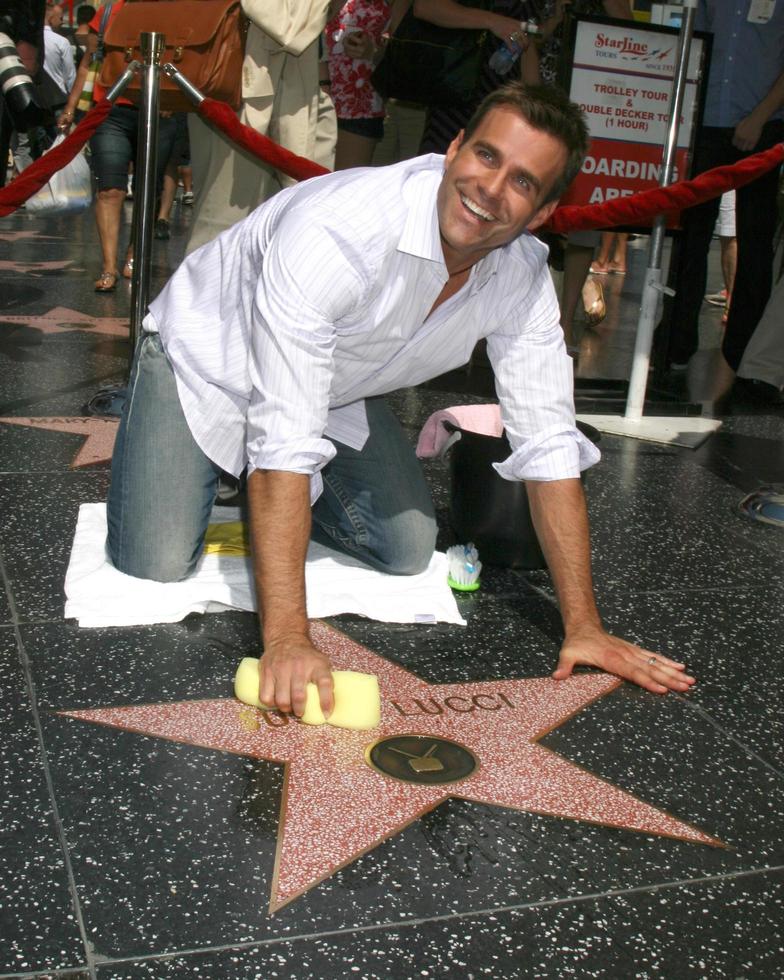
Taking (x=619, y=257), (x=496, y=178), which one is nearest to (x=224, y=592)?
(x=496, y=178)

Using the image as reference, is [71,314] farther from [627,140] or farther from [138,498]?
[138,498]

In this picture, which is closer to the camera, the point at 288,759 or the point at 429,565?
the point at 288,759

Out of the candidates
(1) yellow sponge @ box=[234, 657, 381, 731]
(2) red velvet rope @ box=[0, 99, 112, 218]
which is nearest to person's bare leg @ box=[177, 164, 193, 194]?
(2) red velvet rope @ box=[0, 99, 112, 218]

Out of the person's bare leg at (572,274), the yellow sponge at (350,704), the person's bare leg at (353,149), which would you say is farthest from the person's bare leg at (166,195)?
the yellow sponge at (350,704)

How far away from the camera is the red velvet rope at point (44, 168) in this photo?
3936 mm

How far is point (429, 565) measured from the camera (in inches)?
116

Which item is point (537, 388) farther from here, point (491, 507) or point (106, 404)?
point (106, 404)

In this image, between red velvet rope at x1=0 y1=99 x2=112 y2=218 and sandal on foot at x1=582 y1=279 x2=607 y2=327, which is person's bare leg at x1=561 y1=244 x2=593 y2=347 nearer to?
sandal on foot at x1=582 y1=279 x2=607 y2=327

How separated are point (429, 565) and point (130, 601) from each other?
754 mm

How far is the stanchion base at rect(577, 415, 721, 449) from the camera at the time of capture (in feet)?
14.8

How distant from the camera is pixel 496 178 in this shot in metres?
2.24

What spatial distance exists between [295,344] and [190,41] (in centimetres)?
251

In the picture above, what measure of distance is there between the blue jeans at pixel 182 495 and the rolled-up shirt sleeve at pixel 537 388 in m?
0.41

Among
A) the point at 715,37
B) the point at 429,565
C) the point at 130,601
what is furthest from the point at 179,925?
the point at 715,37
